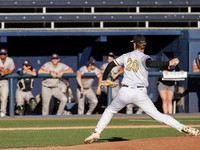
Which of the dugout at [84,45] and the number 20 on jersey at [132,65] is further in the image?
the dugout at [84,45]

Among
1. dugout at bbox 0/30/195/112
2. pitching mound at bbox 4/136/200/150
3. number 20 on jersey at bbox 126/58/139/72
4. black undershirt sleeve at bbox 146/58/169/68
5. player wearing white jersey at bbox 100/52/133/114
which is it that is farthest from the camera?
dugout at bbox 0/30/195/112

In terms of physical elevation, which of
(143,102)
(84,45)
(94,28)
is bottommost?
(143,102)

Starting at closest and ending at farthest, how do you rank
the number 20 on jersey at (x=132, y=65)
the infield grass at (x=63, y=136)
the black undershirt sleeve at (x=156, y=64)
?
1. the black undershirt sleeve at (x=156, y=64)
2. the number 20 on jersey at (x=132, y=65)
3. the infield grass at (x=63, y=136)

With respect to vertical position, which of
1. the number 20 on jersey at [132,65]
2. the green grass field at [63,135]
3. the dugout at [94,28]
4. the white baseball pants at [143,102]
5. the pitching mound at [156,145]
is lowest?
the green grass field at [63,135]

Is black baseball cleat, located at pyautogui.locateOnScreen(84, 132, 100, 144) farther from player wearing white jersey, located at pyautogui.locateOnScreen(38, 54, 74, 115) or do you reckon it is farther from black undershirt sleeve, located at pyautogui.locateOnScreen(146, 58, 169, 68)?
player wearing white jersey, located at pyautogui.locateOnScreen(38, 54, 74, 115)

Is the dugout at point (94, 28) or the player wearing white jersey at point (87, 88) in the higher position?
the dugout at point (94, 28)

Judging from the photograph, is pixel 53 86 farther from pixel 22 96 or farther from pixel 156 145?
pixel 156 145

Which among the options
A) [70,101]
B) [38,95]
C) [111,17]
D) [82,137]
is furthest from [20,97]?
[111,17]

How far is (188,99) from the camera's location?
1089 centimetres

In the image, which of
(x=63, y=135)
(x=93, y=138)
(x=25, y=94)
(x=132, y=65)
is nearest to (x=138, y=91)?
(x=132, y=65)

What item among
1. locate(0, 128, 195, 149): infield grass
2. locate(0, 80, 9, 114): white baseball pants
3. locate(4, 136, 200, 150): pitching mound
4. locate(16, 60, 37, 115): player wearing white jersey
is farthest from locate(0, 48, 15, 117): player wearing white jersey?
locate(4, 136, 200, 150): pitching mound

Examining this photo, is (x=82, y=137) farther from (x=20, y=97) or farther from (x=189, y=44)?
(x=189, y=44)

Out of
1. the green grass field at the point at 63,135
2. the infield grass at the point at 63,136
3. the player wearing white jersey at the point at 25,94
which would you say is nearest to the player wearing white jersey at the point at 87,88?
the player wearing white jersey at the point at 25,94

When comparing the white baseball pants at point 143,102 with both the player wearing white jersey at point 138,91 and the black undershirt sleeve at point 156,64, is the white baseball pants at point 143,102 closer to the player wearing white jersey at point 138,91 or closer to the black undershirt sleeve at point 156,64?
the player wearing white jersey at point 138,91
